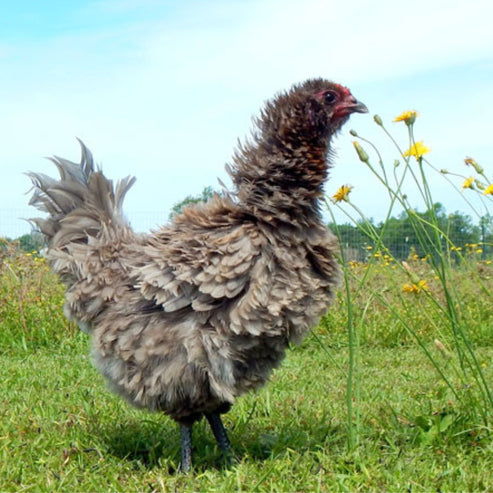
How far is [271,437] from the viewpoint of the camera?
12.3ft

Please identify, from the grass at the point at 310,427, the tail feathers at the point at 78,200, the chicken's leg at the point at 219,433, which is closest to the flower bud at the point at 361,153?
the grass at the point at 310,427

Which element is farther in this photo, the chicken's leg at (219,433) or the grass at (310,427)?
the chicken's leg at (219,433)

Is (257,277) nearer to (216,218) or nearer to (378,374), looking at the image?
(216,218)

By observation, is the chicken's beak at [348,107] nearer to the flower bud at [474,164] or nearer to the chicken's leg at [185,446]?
the flower bud at [474,164]

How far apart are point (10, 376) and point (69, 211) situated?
2.20 meters

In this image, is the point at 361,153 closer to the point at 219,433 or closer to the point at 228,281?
the point at 228,281

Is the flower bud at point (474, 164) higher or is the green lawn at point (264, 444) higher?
the flower bud at point (474, 164)

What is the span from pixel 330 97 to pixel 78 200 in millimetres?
1570

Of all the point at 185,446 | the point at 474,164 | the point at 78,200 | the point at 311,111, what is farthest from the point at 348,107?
the point at 185,446

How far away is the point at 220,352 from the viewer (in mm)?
3113

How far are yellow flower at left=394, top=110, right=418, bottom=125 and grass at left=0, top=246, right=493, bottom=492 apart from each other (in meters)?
0.86

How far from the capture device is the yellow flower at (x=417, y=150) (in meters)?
3.48

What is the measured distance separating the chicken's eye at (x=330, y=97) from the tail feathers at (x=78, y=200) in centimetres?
129

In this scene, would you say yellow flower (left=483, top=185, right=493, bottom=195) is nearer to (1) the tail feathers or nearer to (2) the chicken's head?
(2) the chicken's head
